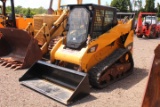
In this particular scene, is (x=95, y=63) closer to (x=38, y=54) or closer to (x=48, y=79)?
(x=48, y=79)

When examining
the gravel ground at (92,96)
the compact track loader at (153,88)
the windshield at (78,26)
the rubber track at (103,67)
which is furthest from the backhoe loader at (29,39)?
the compact track loader at (153,88)

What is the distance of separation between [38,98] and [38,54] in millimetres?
2338

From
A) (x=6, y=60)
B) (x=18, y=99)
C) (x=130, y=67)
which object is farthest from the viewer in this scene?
(x=6, y=60)

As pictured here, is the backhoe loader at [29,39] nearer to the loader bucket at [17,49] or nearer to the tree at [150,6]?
the loader bucket at [17,49]

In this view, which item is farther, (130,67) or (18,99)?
(130,67)

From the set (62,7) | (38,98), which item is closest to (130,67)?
(38,98)

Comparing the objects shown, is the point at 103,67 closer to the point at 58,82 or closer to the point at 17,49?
the point at 58,82

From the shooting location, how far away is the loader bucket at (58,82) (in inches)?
185

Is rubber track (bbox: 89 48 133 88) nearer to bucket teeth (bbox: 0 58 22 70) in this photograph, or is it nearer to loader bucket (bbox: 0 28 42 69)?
loader bucket (bbox: 0 28 42 69)

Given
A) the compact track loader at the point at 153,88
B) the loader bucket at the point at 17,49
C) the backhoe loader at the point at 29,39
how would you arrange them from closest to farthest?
the compact track loader at the point at 153,88
the loader bucket at the point at 17,49
the backhoe loader at the point at 29,39

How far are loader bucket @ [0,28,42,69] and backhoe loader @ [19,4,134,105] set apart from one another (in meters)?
0.97

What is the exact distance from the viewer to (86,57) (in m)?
5.41

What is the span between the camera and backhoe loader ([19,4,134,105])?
5.21 meters

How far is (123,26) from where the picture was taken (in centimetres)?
643
